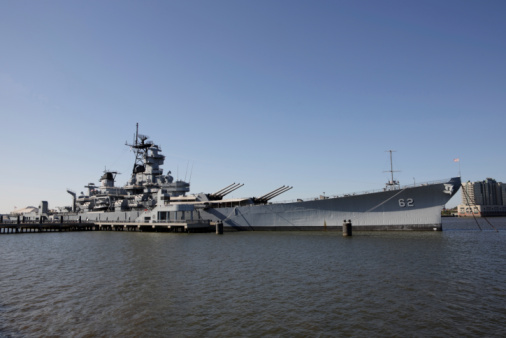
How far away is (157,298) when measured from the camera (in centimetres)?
1238

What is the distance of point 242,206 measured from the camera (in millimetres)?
41562

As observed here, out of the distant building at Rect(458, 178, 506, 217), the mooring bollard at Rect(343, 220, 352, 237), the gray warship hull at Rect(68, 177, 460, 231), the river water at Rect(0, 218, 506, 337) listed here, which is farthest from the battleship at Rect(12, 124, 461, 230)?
the distant building at Rect(458, 178, 506, 217)

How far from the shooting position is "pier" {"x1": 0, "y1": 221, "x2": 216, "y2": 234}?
42.7 metres

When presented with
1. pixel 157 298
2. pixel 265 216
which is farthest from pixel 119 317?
pixel 265 216

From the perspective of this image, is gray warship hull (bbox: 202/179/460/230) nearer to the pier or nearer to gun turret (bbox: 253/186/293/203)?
gun turret (bbox: 253/186/293/203)

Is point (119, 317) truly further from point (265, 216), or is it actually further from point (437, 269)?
point (265, 216)

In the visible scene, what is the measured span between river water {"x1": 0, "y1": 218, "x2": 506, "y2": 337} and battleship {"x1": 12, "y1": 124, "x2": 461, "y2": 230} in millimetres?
11290

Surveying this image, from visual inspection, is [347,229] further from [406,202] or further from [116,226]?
[116,226]

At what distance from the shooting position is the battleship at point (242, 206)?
32.8 meters

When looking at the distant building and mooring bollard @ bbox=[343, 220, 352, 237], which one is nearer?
mooring bollard @ bbox=[343, 220, 352, 237]

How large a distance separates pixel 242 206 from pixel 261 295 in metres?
29.1

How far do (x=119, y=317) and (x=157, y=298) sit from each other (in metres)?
2.04

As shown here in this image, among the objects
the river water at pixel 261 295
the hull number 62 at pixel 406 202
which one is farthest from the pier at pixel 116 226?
the hull number 62 at pixel 406 202

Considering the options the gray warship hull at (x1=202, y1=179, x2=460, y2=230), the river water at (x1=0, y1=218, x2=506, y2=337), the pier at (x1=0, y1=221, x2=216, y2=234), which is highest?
the gray warship hull at (x1=202, y1=179, x2=460, y2=230)
